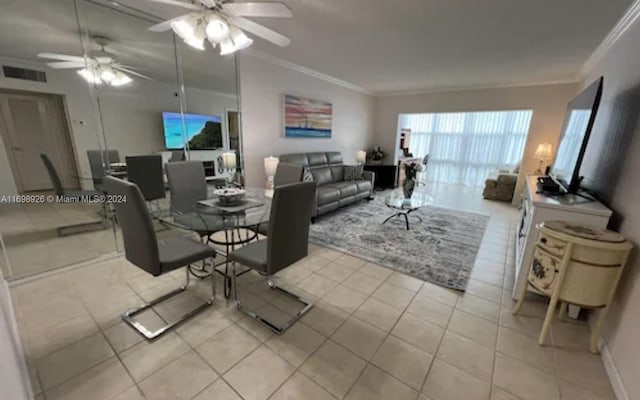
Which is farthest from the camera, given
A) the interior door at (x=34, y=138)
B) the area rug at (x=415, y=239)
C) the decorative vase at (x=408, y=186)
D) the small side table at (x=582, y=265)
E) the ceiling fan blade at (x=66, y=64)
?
the decorative vase at (x=408, y=186)

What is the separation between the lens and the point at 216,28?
5.72 feet

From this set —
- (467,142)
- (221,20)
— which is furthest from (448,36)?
(467,142)

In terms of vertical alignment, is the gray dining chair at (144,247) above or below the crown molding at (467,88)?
below

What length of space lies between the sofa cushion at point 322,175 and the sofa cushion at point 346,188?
0.52ft

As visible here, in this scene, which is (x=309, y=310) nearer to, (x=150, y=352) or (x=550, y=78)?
(x=150, y=352)

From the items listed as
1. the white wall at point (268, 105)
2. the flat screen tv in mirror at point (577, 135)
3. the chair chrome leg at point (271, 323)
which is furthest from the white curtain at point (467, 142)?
the chair chrome leg at point (271, 323)

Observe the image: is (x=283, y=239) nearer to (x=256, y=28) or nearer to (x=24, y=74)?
(x=256, y=28)

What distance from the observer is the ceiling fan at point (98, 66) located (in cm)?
236

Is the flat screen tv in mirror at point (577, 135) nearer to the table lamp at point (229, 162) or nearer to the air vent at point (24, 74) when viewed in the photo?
the table lamp at point (229, 162)

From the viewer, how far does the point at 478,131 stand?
6.94 meters

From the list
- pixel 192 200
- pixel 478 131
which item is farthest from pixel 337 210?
pixel 478 131

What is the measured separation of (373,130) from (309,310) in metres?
6.08

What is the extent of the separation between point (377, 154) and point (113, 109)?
5.70 meters

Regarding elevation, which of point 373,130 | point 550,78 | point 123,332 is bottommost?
point 123,332
